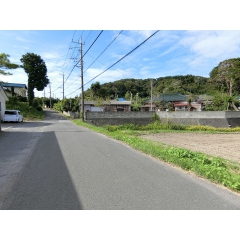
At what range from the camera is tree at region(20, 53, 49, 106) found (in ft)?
126

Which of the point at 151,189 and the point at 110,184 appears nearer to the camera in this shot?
the point at 151,189

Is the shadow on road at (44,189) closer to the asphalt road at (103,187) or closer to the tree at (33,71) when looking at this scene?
the asphalt road at (103,187)

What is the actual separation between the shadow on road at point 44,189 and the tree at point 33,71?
120 feet

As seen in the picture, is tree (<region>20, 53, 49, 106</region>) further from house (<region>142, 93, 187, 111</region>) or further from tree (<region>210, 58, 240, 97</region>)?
tree (<region>210, 58, 240, 97</region>)

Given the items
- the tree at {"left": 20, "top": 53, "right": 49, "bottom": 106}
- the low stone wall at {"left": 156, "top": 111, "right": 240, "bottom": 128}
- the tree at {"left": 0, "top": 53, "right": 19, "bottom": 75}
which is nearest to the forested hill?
the tree at {"left": 20, "top": 53, "right": 49, "bottom": 106}

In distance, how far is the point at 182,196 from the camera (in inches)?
132

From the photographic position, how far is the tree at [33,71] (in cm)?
3834

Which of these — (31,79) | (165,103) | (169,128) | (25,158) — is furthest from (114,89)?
(25,158)

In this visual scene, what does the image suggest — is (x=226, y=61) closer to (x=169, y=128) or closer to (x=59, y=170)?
(x=169, y=128)

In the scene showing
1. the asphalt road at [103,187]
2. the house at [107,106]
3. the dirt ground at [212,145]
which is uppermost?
the house at [107,106]

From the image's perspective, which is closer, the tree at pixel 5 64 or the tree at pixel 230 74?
the tree at pixel 5 64

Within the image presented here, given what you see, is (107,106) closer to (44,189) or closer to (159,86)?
(159,86)

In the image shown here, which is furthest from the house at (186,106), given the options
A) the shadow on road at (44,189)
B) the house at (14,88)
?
the shadow on road at (44,189)

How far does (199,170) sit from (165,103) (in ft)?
148
